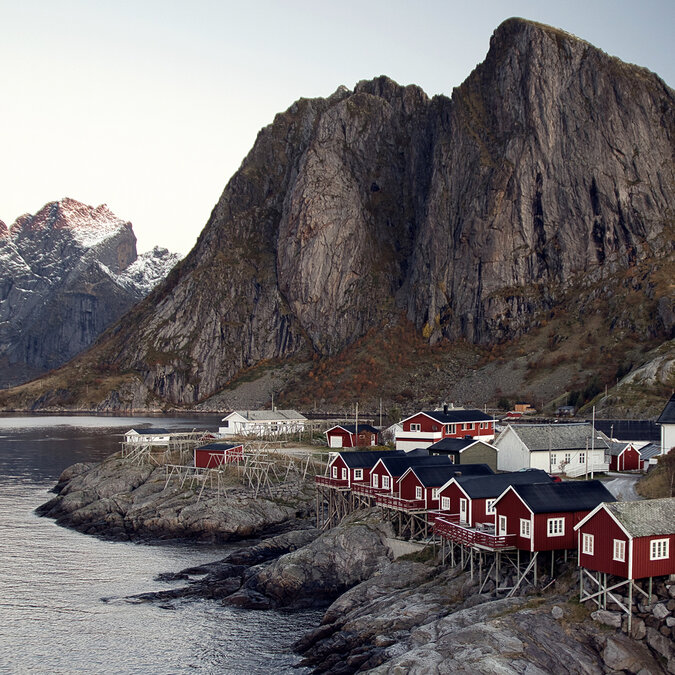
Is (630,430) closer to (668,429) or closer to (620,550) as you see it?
(668,429)

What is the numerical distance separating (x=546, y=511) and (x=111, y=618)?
26.5 metres

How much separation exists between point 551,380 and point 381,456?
112952mm

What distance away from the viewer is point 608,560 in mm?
35438

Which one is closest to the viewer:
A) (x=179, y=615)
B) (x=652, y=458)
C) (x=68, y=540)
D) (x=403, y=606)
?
(x=403, y=606)

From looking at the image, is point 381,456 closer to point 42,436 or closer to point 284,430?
point 284,430

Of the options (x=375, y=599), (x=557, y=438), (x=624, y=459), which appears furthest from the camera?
(x=624, y=459)

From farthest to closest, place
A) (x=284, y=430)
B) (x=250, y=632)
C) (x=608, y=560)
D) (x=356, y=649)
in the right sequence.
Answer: (x=284, y=430)
(x=250, y=632)
(x=356, y=649)
(x=608, y=560)

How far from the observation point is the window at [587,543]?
120ft

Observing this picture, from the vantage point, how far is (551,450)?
214 ft

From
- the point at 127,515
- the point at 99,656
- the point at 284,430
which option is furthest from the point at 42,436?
the point at 99,656

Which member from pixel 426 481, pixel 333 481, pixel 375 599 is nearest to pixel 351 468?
pixel 333 481

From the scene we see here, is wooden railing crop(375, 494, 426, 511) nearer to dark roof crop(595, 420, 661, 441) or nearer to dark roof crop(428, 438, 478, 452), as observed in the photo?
dark roof crop(428, 438, 478, 452)

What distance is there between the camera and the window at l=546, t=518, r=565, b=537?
4047 centimetres

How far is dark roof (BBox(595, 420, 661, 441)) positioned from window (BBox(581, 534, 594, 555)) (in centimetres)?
4322
